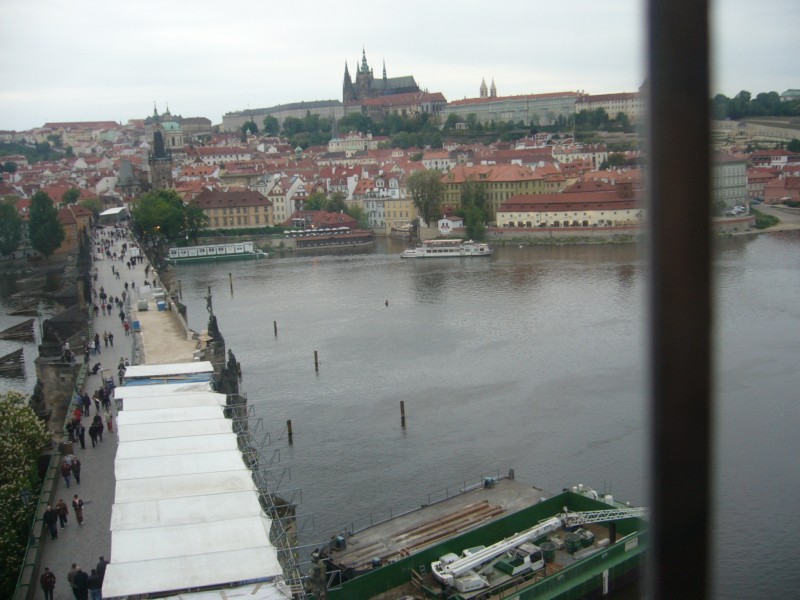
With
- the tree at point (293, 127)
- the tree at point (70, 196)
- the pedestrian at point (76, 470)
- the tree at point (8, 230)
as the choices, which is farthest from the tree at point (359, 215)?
the tree at point (293, 127)

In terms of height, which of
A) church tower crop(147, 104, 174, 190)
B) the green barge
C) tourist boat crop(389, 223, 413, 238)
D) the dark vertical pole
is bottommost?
the green barge

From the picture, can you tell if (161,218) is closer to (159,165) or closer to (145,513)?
(159,165)

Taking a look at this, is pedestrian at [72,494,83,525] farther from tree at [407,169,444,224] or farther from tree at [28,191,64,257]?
tree at [407,169,444,224]

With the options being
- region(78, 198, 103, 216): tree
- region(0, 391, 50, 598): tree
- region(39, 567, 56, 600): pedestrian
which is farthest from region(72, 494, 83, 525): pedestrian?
region(78, 198, 103, 216): tree

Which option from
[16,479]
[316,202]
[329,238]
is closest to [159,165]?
[316,202]

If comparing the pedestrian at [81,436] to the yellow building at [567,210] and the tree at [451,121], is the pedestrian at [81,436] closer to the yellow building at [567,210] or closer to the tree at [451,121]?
the yellow building at [567,210]

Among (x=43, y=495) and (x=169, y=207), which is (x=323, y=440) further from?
(x=169, y=207)

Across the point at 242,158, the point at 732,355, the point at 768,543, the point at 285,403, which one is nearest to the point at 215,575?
the point at 768,543
